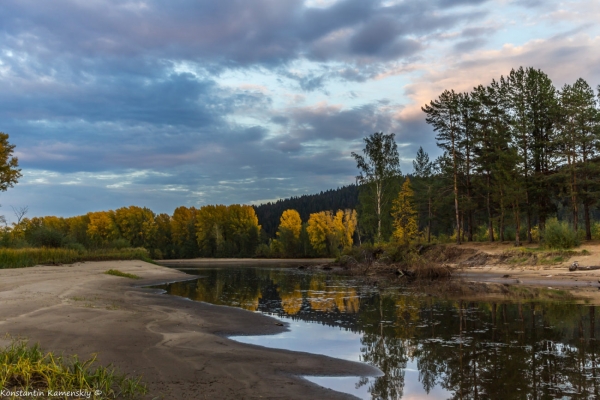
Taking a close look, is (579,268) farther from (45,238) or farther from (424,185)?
(45,238)

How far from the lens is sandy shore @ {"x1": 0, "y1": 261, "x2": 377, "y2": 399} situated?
7.02m

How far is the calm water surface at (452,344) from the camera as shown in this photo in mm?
7910

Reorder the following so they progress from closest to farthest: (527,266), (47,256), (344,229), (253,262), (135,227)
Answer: (527,266) → (47,256) → (253,262) → (344,229) → (135,227)

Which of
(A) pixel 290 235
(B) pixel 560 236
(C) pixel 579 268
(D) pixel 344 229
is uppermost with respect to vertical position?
(D) pixel 344 229

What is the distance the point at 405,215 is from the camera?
177 ft

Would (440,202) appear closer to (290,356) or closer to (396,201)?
(396,201)

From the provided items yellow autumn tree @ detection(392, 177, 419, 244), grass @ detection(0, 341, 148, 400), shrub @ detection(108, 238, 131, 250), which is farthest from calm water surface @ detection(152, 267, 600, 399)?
shrub @ detection(108, 238, 131, 250)

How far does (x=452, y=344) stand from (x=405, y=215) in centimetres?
4355

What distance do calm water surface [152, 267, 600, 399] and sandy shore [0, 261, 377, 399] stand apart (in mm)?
931

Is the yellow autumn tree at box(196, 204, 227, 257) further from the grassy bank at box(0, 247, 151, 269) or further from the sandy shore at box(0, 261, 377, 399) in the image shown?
the sandy shore at box(0, 261, 377, 399)

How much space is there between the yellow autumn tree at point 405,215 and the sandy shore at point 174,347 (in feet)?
130

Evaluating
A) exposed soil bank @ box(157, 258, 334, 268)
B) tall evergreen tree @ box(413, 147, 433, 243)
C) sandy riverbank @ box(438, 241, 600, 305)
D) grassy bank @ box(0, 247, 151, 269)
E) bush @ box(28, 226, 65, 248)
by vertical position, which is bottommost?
exposed soil bank @ box(157, 258, 334, 268)

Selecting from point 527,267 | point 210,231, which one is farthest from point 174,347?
point 210,231

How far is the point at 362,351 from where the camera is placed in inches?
431
